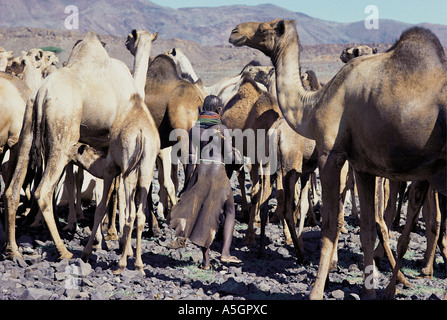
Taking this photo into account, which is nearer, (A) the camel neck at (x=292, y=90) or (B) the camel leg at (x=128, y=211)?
(A) the camel neck at (x=292, y=90)

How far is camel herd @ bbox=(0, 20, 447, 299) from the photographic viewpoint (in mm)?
6129

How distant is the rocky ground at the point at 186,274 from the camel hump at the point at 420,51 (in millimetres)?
2592

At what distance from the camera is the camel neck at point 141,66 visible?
10.6m


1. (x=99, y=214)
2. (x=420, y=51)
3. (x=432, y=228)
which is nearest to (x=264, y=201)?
(x=432, y=228)

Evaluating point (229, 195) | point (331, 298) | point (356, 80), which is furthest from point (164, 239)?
point (356, 80)

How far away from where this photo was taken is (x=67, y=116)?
8375 millimetres

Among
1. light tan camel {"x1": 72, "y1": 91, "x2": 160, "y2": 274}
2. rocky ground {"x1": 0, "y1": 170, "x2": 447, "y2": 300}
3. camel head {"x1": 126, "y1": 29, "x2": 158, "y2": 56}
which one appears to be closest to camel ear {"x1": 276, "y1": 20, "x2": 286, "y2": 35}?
light tan camel {"x1": 72, "y1": 91, "x2": 160, "y2": 274}

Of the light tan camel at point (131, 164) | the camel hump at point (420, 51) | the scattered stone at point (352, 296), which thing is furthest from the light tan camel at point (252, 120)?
the camel hump at point (420, 51)

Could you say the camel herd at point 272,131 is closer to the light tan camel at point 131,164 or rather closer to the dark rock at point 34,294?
the light tan camel at point 131,164

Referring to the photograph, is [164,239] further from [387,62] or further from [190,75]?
[190,75]

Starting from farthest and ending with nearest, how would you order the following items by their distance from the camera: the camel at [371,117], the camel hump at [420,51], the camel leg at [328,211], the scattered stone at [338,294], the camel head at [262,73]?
the camel head at [262,73] < the scattered stone at [338,294] < the camel leg at [328,211] < the camel hump at [420,51] < the camel at [371,117]

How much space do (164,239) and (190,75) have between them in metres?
6.22

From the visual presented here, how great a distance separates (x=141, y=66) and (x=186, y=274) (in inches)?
157

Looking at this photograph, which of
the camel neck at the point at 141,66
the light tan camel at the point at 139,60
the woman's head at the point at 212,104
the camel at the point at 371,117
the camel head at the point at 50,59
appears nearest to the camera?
the camel at the point at 371,117
